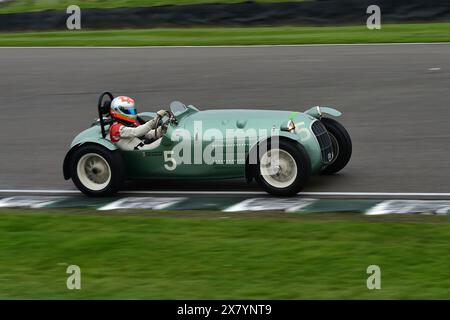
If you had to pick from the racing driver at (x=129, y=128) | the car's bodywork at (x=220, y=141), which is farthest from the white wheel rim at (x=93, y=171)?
the racing driver at (x=129, y=128)

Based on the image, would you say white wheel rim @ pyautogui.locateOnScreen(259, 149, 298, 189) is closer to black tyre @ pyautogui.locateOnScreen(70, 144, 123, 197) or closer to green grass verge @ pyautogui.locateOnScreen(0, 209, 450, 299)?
green grass verge @ pyautogui.locateOnScreen(0, 209, 450, 299)

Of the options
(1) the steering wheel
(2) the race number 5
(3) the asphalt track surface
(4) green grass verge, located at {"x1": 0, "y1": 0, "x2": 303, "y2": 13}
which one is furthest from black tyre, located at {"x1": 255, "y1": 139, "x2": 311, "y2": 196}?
(4) green grass verge, located at {"x1": 0, "y1": 0, "x2": 303, "y2": 13}

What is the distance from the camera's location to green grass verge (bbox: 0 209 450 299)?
7582 mm

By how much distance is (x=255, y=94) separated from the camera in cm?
1777

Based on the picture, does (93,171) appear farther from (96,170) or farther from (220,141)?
(220,141)

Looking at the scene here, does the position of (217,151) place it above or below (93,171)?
above

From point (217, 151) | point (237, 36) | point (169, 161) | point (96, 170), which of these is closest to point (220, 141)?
point (217, 151)

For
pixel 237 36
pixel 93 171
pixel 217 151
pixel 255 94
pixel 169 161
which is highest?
pixel 237 36

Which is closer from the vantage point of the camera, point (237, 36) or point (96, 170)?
point (96, 170)

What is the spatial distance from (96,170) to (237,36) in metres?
15.2

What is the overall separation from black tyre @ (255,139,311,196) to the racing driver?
1.24 meters

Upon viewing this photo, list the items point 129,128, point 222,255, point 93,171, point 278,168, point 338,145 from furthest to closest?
1. point 338,145
2. point 93,171
3. point 129,128
4. point 278,168
5. point 222,255

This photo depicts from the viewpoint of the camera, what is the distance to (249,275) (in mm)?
7906

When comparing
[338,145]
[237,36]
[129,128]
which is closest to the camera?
[129,128]
